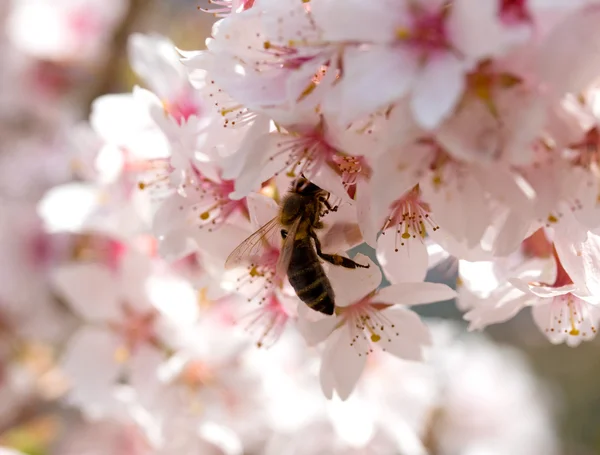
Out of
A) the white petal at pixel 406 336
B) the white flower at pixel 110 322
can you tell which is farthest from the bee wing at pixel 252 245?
the white flower at pixel 110 322

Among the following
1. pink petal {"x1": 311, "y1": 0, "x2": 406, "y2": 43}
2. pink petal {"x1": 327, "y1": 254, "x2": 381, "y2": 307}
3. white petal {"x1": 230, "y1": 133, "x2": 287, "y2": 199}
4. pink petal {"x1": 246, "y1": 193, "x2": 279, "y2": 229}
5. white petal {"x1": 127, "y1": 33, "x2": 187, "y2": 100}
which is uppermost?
pink petal {"x1": 311, "y1": 0, "x2": 406, "y2": 43}

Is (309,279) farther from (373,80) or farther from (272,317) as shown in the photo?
(373,80)

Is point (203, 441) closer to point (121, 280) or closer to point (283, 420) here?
point (283, 420)

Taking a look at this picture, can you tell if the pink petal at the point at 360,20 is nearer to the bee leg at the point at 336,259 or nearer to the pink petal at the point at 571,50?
the pink petal at the point at 571,50

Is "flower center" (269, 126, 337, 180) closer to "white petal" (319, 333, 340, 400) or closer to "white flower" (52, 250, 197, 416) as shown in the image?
"white petal" (319, 333, 340, 400)

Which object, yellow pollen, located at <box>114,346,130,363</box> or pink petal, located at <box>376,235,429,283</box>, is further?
yellow pollen, located at <box>114,346,130,363</box>

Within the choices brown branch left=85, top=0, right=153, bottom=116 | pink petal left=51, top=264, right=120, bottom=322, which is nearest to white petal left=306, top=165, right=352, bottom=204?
pink petal left=51, top=264, right=120, bottom=322

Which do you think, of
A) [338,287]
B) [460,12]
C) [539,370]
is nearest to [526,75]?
[460,12]
